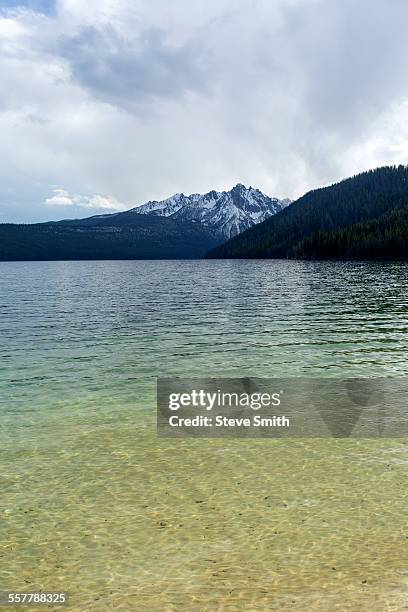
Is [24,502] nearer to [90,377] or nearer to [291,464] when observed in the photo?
[291,464]

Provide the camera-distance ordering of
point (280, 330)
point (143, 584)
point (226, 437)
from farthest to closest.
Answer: point (280, 330) → point (226, 437) → point (143, 584)

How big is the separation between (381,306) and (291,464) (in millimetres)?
45457

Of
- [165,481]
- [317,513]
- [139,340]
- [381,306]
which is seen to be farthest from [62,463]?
[381,306]

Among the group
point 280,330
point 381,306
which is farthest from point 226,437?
point 381,306

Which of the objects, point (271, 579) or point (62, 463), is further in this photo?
point (62, 463)

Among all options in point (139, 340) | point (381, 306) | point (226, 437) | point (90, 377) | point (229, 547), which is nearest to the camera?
point (229, 547)

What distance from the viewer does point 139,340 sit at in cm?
3716

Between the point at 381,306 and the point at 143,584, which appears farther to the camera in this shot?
the point at 381,306

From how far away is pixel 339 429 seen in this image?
631 inches

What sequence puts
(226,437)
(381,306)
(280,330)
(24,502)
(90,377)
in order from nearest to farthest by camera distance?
(24,502) < (226,437) < (90,377) < (280,330) < (381,306)

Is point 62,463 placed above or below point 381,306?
below

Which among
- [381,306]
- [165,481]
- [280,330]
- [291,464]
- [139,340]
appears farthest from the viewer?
[381,306]

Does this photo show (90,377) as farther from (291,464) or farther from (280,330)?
(280,330)

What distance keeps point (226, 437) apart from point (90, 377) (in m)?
11.3
